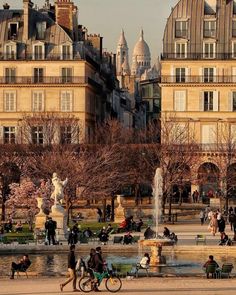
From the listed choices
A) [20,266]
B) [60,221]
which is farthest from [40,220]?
[20,266]

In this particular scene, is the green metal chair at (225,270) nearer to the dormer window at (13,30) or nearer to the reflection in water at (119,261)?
the reflection in water at (119,261)

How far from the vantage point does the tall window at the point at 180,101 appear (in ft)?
316

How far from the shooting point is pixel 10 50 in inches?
3816

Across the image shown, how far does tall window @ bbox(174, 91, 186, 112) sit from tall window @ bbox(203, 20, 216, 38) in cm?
499

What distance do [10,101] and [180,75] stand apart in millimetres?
Answer: 13813

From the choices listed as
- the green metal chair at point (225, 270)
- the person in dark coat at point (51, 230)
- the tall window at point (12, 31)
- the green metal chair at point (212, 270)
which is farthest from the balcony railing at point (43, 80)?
the green metal chair at point (212, 270)

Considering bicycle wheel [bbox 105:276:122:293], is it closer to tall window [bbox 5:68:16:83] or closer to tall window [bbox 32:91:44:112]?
tall window [bbox 32:91:44:112]

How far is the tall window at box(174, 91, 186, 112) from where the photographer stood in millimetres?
96188

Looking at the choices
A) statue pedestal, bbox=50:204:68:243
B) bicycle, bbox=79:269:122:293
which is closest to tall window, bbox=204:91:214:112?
statue pedestal, bbox=50:204:68:243

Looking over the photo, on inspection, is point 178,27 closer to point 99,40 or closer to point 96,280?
point 99,40

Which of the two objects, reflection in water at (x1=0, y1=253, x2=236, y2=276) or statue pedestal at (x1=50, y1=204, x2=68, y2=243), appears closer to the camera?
reflection in water at (x1=0, y1=253, x2=236, y2=276)

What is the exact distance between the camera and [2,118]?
319 feet

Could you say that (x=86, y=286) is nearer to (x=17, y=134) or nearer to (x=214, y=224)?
(x=214, y=224)

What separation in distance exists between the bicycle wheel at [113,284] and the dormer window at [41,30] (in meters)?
59.6
